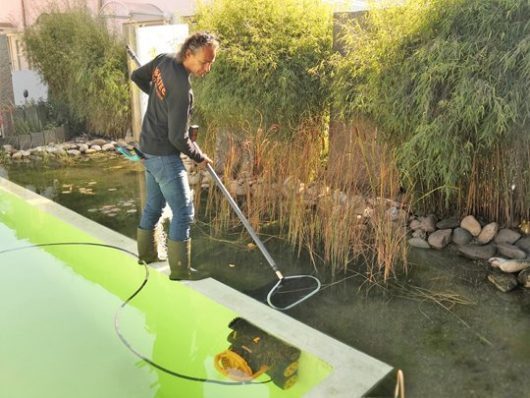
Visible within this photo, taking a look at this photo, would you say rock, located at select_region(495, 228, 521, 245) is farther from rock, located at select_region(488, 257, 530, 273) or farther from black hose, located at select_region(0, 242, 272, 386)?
black hose, located at select_region(0, 242, 272, 386)

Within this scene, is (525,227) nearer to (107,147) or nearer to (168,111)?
(168,111)

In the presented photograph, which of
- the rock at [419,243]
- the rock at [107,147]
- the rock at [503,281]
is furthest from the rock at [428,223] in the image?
the rock at [107,147]

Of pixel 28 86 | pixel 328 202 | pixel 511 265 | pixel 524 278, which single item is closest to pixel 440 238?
pixel 511 265

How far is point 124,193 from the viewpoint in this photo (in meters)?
5.05

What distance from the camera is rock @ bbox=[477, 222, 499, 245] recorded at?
11.5 feet

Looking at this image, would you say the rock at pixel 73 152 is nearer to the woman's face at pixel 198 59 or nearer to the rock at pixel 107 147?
the rock at pixel 107 147

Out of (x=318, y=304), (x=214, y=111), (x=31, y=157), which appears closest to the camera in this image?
(x=318, y=304)

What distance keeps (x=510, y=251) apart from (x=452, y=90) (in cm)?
109

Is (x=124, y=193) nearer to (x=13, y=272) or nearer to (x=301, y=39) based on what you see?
(x=13, y=272)

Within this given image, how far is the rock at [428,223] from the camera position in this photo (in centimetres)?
379

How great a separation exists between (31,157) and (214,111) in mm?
3369

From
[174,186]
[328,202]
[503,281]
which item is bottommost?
[503,281]

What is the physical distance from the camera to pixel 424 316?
2.76m

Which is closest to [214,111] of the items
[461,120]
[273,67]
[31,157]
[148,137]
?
[273,67]
